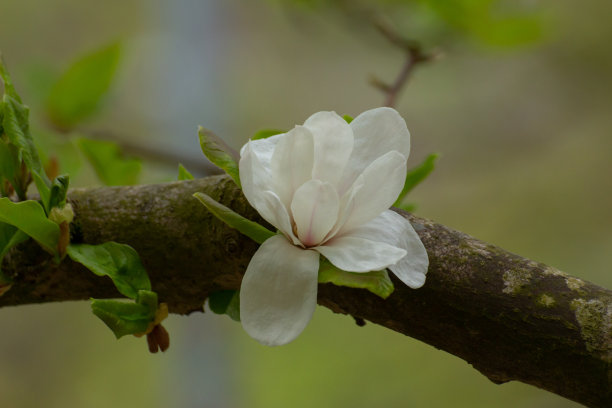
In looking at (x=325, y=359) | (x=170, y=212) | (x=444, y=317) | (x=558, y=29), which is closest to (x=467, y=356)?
(x=444, y=317)

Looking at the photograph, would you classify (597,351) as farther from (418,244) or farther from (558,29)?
(558,29)

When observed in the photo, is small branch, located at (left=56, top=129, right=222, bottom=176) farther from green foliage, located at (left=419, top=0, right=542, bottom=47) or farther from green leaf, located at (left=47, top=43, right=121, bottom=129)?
green foliage, located at (left=419, top=0, right=542, bottom=47)

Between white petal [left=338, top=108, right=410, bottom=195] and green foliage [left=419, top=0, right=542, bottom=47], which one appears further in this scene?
green foliage [left=419, top=0, right=542, bottom=47]

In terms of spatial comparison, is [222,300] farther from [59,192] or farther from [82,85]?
[82,85]

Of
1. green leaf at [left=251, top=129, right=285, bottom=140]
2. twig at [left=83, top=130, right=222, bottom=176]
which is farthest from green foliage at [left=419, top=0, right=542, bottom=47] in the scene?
green leaf at [left=251, top=129, right=285, bottom=140]

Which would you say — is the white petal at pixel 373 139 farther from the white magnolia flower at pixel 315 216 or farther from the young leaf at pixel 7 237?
the young leaf at pixel 7 237

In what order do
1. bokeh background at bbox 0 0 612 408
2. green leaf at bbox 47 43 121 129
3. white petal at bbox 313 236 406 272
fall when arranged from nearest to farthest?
white petal at bbox 313 236 406 272 → green leaf at bbox 47 43 121 129 → bokeh background at bbox 0 0 612 408

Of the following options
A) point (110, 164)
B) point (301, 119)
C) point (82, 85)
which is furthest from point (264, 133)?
point (301, 119)
